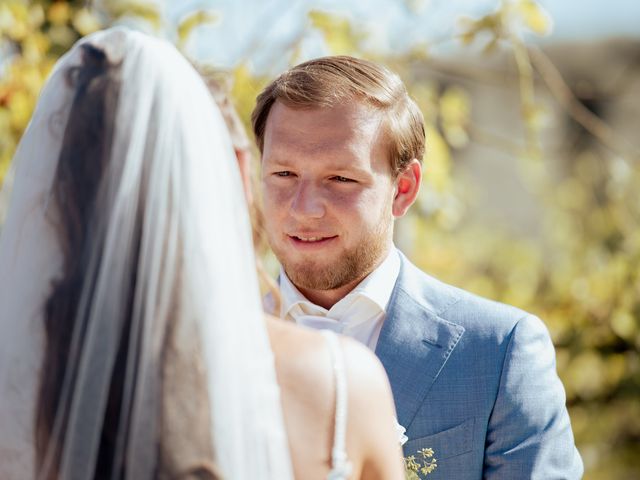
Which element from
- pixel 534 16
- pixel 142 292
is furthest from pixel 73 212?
pixel 534 16

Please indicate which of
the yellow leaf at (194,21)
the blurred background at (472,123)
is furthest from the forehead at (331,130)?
the yellow leaf at (194,21)

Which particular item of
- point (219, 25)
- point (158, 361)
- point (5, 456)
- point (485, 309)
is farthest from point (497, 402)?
point (219, 25)

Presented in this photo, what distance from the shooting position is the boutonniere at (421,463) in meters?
2.55

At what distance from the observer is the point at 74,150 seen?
185 cm

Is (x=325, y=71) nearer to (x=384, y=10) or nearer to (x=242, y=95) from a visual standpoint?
(x=242, y=95)

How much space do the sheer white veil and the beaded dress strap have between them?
0.10 metres

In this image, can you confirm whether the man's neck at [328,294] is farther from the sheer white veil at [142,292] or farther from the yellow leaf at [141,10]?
the yellow leaf at [141,10]

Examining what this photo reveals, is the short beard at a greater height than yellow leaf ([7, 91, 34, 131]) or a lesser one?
lesser

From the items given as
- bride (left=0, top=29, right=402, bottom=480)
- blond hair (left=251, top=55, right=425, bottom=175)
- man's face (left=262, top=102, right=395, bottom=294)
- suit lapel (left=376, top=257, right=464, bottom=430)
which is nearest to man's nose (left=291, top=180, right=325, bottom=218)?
man's face (left=262, top=102, right=395, bottom=294)

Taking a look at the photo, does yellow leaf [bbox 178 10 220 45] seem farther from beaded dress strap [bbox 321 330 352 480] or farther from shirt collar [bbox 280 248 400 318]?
beaded dress strap [bbox 321 330 352 480]

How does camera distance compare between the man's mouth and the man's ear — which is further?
the man's ear

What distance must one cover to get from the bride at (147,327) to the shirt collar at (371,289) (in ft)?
2.97

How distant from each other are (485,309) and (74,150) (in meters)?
1.40

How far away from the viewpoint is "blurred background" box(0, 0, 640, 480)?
4898 mm
